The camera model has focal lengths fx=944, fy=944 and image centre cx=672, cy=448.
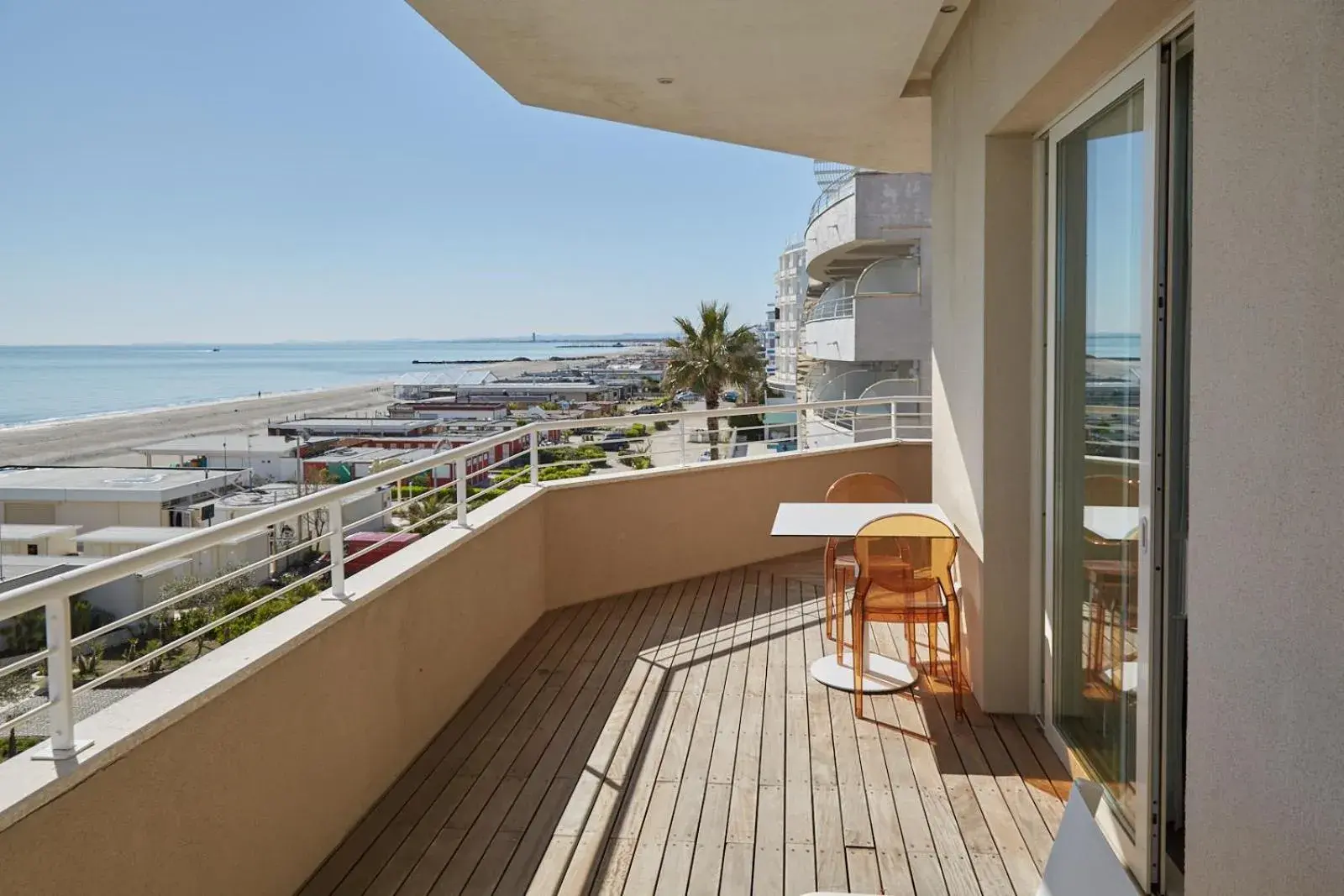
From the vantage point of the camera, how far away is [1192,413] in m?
1.73

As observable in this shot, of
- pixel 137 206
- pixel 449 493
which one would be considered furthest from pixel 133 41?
pixel 449 493

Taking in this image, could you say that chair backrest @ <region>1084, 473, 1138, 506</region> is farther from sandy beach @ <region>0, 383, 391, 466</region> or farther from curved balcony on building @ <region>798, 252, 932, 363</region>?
sandy beach @ <region>0, 383, 391, 466</region>

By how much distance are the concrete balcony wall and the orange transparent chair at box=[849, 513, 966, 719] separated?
176 cm

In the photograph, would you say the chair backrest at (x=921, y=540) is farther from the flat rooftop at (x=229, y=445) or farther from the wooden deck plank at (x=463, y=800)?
the flat rooftop at (x=229, y=445)

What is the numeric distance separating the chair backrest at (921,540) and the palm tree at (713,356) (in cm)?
1942

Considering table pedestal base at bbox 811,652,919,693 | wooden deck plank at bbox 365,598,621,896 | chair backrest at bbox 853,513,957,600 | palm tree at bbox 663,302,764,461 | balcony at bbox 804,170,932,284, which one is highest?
balcony at bbox 804,170,932,284

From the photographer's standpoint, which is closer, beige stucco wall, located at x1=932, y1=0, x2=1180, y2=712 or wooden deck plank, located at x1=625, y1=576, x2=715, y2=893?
wooden deck plank, located at x1=625, y1=576, x2=715, y2=893

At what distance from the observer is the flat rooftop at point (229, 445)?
656 inches

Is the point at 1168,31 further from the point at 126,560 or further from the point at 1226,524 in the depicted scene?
the point at 126,560

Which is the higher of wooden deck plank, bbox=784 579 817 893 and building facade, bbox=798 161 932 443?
building facade, bbox=798 161 932 443

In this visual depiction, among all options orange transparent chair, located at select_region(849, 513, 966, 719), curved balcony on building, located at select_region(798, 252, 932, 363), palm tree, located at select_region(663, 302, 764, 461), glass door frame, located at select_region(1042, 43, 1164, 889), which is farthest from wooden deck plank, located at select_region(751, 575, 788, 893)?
palm tree, located at select_region(663, 302, 764, 461)

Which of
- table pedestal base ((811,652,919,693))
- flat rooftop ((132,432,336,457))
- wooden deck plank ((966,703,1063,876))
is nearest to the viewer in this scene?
wooden deck plank ((966,703,1063,876))

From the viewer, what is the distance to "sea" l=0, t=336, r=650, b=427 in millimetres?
41094

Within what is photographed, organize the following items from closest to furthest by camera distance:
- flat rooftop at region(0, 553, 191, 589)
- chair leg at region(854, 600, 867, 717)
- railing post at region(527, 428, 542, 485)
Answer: chair leg at region(854, 600, 867, 717)
flat rooftop at region(0, 553, 191, 589)
railing post at region(527, 428, 542, 485)
